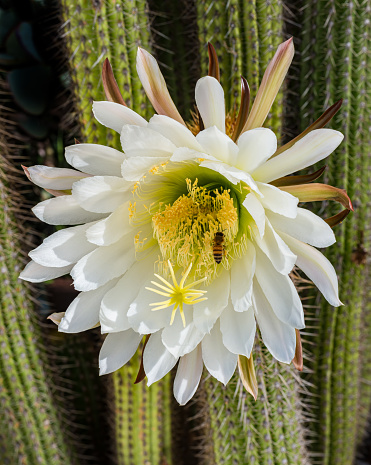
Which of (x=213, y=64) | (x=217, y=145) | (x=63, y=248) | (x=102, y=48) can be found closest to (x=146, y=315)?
(x=63, y=248)

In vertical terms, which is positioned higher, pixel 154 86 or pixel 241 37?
pixel 241 37

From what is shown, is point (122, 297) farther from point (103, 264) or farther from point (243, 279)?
point (243, 279)

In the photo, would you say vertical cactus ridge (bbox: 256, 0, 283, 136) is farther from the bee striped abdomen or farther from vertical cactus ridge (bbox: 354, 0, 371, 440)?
the bee striped abdomen

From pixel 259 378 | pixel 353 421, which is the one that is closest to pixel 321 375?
pixel 353 421

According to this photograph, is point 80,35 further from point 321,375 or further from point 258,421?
point 321,375

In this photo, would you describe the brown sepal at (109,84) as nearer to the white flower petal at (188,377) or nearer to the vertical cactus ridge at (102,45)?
the vertical cactus ridge at (102,45)

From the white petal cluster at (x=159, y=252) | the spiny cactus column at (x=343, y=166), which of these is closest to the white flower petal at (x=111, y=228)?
the white petal cluster at (x=159, y=252)

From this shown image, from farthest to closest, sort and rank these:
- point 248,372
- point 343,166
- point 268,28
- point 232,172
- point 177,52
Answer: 1. point 177,52
2. point 343,166
3. point 268,28
4. point 248,372
5. point 232,172
